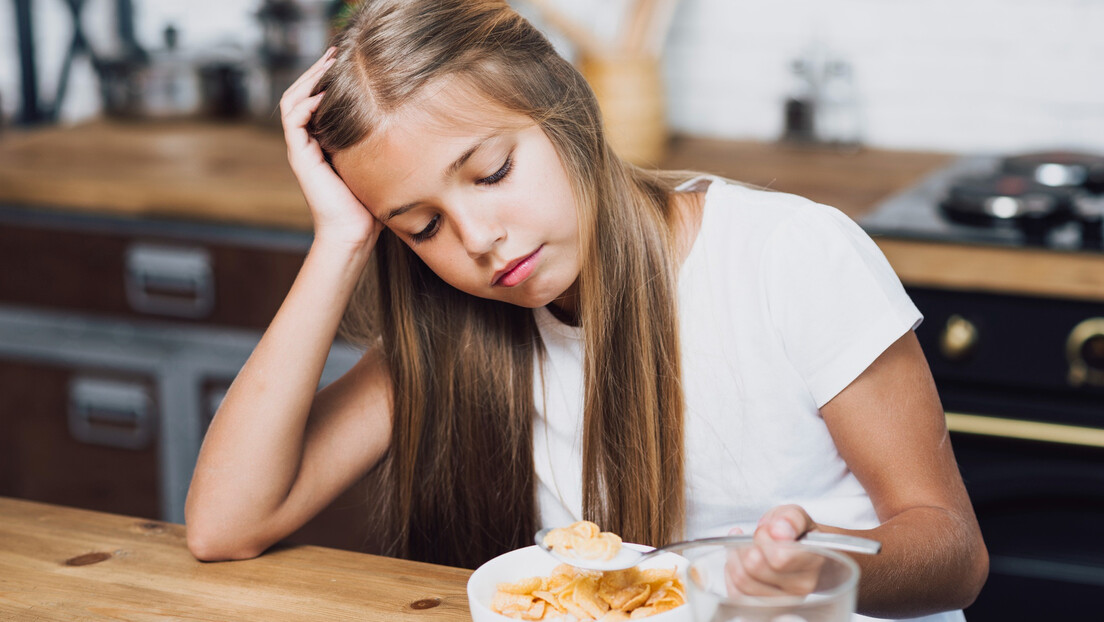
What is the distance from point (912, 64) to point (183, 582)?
1874 mm

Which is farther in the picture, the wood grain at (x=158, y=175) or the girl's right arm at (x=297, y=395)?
the wood grain at (x=158, y=175)

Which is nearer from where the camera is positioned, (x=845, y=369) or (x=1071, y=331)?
(x=845, y=369)

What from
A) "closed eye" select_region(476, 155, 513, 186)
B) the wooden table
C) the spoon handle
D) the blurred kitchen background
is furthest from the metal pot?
the spoon handle

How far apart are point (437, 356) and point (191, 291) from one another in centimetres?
106

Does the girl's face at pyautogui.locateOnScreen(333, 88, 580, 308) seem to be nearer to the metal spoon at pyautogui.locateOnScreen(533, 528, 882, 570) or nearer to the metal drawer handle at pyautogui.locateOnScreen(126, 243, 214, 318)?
the metal spoon at pyautogui.locateOnScreen(533, 528, 882, 570)

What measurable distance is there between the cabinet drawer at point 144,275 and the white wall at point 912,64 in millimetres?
816

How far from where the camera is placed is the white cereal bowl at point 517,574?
0.78 meters

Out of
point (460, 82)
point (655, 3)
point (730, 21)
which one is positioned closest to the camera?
point (460, 82)

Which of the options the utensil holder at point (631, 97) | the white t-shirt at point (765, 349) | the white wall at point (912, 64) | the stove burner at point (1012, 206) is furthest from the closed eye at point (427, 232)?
the white wall at point (912, 64)

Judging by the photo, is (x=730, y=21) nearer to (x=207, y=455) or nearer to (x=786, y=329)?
(x=786, y=329)

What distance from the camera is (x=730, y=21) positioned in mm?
2479

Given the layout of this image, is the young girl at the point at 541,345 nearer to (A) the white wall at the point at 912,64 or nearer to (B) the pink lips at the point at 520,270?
(B) the pink lips at the point at 520,270

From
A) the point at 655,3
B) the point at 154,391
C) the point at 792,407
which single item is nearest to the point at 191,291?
the point at 154,391

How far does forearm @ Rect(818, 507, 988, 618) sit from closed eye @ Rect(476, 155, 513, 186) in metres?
0.40
